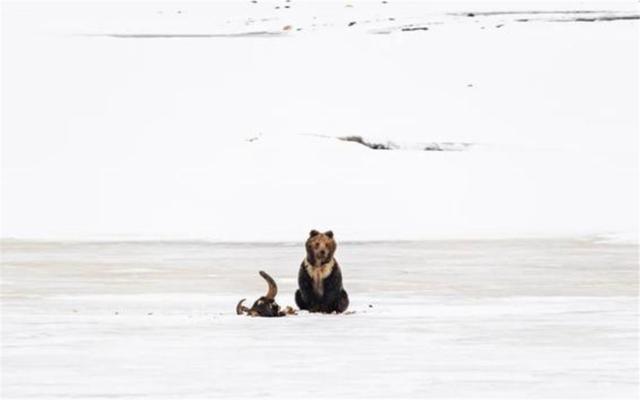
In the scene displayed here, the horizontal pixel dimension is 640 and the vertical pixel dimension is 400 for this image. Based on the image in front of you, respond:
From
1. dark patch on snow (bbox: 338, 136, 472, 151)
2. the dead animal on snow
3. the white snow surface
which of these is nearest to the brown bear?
the dead animal on snow

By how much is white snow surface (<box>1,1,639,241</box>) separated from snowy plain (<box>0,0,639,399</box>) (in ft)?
0.15

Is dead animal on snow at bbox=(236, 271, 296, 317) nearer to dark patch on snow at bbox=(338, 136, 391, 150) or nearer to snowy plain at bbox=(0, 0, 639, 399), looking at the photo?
snowy plain at bbox=(0, 0, 639, 399)

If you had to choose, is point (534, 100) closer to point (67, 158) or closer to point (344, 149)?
point (344, 149)

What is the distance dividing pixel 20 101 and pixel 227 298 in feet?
40.3

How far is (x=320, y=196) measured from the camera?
19.9 meters

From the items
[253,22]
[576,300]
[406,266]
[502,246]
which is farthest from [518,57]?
[576,300]

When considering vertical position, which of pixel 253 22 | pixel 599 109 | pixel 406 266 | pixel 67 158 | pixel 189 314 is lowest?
pixel 189 314

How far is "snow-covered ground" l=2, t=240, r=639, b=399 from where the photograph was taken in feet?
28.6

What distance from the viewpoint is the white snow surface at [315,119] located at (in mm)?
19312

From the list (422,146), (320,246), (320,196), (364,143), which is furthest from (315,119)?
(320,246)

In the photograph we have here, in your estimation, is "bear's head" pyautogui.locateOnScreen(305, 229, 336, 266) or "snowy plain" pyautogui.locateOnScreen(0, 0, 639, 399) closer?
"snowy plain" pyautogui.locateOnScreen(0, 0, 639, 399)

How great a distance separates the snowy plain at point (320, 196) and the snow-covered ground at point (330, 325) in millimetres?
34

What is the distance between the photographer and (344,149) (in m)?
21.9

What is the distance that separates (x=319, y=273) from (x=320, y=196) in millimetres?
8420
